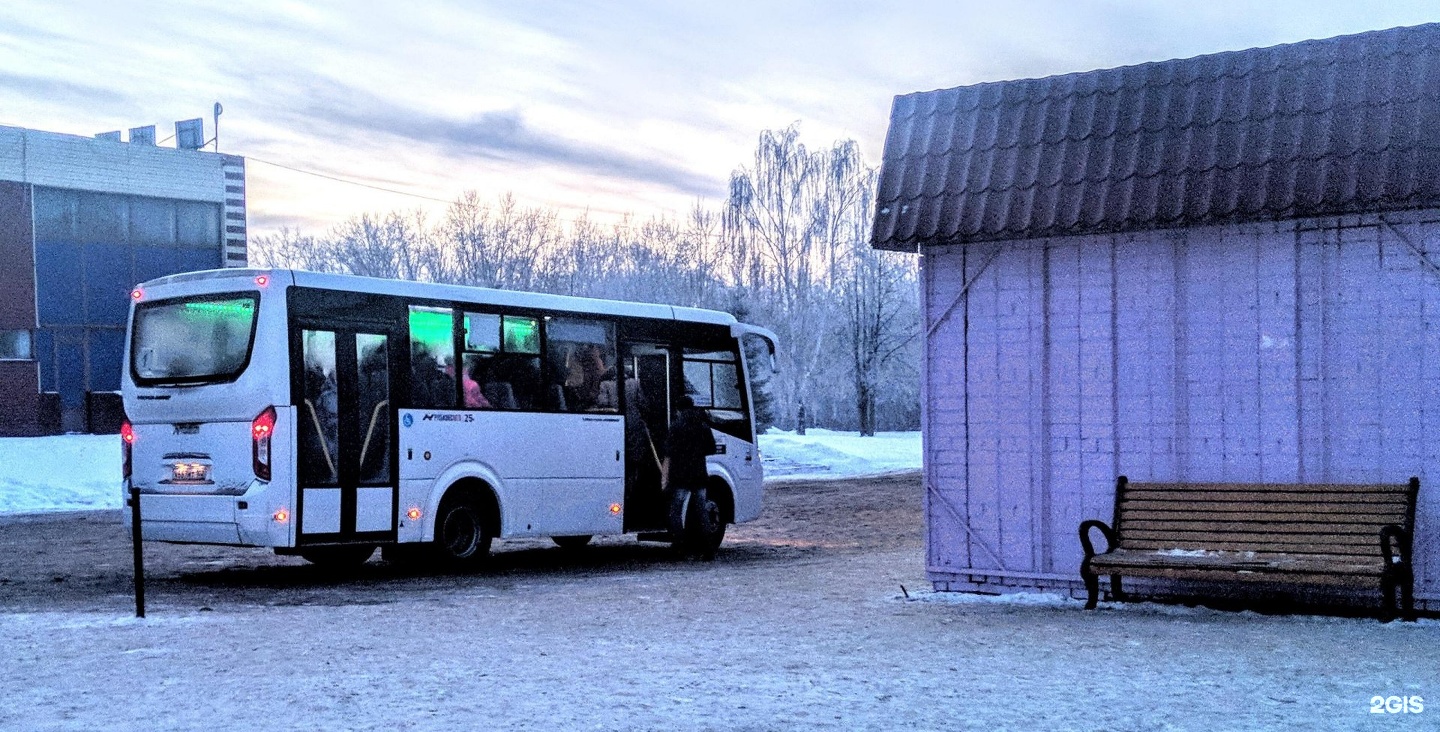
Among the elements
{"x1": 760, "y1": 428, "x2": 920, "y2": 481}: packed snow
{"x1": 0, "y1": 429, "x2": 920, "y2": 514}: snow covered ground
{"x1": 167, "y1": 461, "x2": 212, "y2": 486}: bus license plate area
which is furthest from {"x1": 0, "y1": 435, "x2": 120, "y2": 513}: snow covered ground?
{"x1": 760, "y1": 428, "x2": 920, "y2": 481}: packed snow

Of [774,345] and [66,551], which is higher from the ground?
[774,345]

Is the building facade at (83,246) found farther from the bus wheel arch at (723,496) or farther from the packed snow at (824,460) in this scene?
the bus wheel arch at (723,496)

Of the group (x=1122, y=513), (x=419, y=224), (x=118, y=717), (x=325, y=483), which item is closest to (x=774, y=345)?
(x=325, y=483)

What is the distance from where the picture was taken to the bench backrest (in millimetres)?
11469

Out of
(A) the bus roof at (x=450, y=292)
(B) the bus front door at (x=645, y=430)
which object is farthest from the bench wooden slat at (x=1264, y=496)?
(B) the bus front door at (x=645, y=430)

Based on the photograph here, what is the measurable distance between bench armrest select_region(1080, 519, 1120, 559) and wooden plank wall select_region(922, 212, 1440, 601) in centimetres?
38

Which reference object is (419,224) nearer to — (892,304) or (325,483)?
(892,304)

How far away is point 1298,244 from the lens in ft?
39.6

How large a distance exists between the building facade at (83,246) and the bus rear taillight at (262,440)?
1180 inches

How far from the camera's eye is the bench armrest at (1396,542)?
10891 millimetres

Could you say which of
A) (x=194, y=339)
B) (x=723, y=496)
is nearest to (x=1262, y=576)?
(x=723, y=496)

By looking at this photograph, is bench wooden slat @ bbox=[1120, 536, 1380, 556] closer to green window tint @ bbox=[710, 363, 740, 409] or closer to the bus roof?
the bus roof

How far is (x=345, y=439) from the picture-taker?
1541 cm

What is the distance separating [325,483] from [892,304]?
51244mm
